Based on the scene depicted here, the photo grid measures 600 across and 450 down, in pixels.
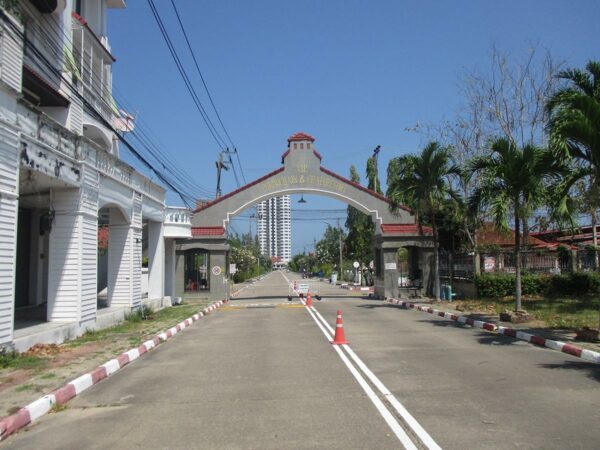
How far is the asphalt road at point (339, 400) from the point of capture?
562 cm

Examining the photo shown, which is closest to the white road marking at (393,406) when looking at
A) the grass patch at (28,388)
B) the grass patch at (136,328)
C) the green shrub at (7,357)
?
the grass patch at (28,388)

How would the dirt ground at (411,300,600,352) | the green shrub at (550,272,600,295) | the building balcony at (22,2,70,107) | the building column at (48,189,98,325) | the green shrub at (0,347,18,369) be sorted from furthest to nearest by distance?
the green shrub at (550,272,600,295)
the building balcony at (22,2,70,107)
the building column at (48,189,98,325)
the dirt ground at (411,300,600,352)
the green shrub at (0,347,18,369)

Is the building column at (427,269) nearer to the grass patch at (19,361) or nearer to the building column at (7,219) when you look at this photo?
the grass patch at (19,361)

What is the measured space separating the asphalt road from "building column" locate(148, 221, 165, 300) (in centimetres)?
1189

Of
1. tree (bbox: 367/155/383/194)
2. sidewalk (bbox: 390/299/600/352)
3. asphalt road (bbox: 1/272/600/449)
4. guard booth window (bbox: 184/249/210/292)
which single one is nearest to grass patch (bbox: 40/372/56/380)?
asphalt road (bbox: 1/272/600/449)

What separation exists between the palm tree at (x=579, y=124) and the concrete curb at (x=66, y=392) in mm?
10316

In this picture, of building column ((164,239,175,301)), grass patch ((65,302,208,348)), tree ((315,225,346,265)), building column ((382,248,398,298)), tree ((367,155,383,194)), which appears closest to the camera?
grass patch ((65,302,208,348))

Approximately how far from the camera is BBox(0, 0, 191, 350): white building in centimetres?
1066

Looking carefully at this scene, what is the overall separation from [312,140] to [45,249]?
1808cm

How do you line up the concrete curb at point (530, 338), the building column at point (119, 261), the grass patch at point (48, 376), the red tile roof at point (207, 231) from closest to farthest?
the grass patch at point (48, 376) < the concrete curb at point (530, 338) < the building column at point (119, 261) < the red tile roof at point (207, 231)

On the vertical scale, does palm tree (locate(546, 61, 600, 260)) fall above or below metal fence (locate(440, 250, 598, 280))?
above

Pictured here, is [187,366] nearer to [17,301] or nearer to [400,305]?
[17,301]

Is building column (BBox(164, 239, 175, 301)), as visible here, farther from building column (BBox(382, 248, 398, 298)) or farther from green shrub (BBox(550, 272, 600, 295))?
green shrub (BBox(550, 272, 600, 295))

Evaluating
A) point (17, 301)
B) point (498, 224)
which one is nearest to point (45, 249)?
point (17, 301)
